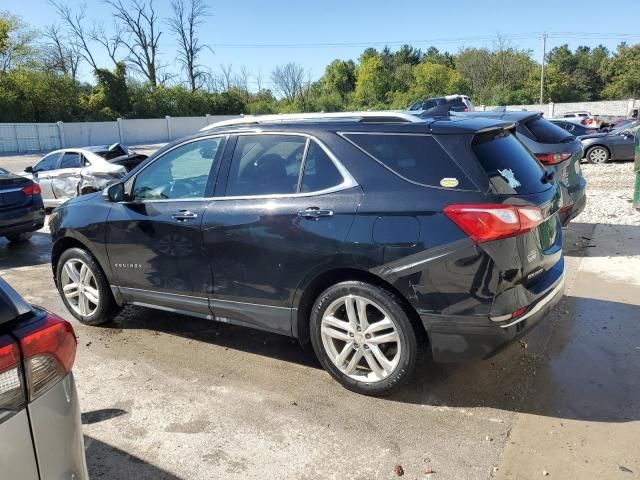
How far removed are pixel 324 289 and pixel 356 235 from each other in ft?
1.70

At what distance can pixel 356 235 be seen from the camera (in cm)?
341

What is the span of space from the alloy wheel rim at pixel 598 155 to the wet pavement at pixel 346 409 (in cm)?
1406

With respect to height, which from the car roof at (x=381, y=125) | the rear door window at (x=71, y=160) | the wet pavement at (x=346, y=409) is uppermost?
the car roof at (x=381, y=125)

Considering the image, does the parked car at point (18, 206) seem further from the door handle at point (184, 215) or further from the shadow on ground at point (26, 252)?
the door handle at point (184, 215)

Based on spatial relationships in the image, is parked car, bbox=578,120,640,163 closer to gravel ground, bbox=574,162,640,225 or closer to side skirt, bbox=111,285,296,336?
gravel ground, bbox=574,162,640,225

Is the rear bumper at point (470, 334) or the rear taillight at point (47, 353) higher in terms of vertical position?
the rear taillight at point (47, 353)

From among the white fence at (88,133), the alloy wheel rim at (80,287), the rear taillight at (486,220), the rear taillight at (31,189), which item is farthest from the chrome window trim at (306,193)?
the white fence at (88,133)

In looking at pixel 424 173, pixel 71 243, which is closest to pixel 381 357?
pixel 424 173

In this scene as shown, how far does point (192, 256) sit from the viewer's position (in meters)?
4.18

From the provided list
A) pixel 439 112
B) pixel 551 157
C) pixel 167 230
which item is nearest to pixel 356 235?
pixel 439 112

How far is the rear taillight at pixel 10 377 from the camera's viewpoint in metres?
1.62

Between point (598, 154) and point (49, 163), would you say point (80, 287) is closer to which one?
point (49, 163)

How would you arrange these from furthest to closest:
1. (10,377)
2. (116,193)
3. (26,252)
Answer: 1. (26,252)
2. (116,193)
3. (10,377)

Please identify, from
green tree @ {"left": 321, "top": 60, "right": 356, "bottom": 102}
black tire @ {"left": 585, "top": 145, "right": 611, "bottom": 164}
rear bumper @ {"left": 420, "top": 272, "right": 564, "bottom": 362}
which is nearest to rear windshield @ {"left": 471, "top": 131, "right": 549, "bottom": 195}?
rear bumper @ {"left": 420, "top": 272, "right": 564, "bottom": 362}
